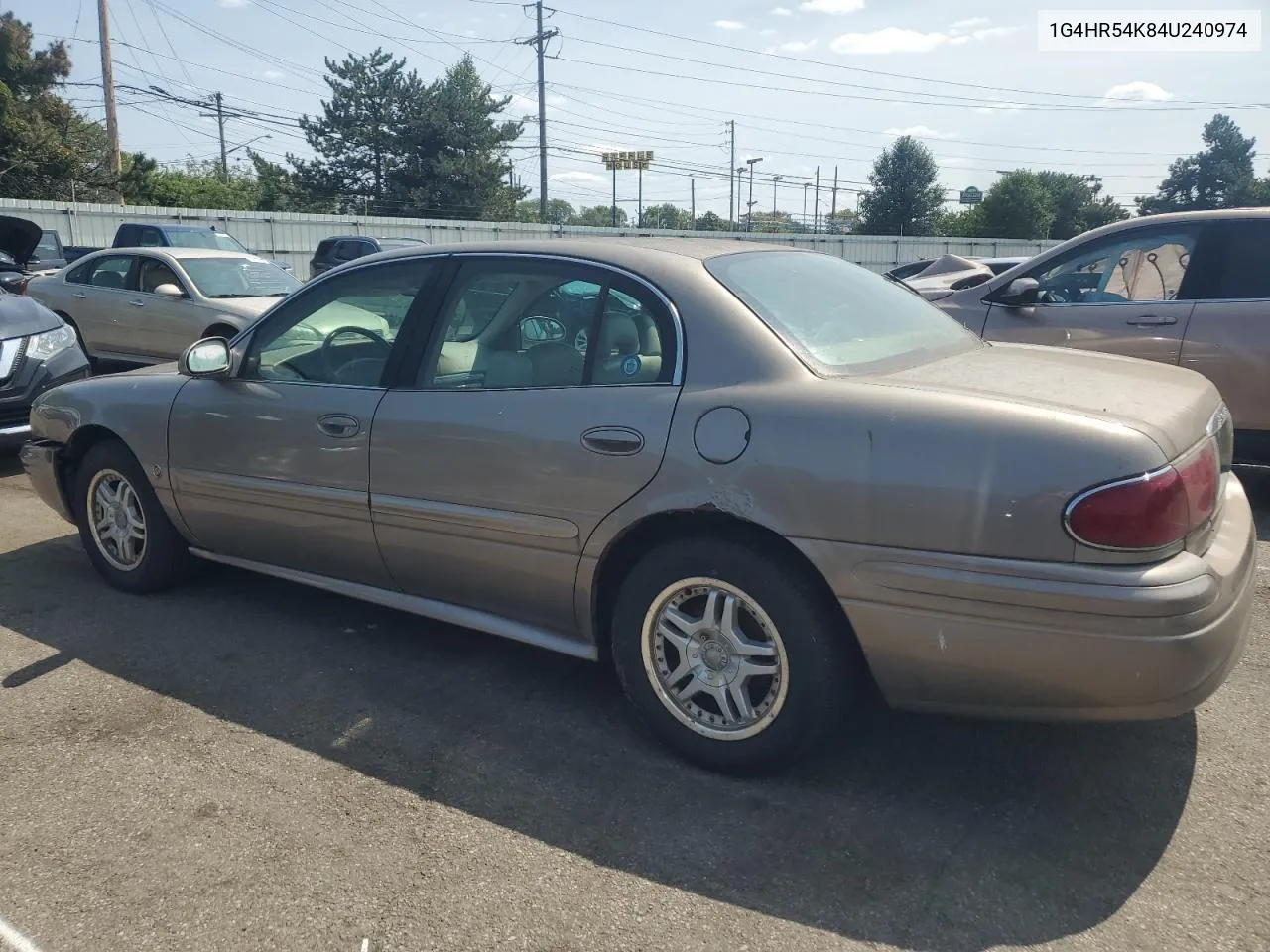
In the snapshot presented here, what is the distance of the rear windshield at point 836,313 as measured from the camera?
313 centimetres

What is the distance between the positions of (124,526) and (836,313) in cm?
328

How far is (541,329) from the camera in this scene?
3.49 m

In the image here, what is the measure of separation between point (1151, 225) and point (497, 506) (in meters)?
4.77

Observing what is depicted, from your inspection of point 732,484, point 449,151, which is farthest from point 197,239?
point 449,151

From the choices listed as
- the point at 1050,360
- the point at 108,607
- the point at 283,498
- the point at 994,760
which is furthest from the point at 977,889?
the point at 108,607

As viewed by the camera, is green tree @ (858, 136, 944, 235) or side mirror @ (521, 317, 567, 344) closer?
side mirror @ (521, 317, 567, 344)

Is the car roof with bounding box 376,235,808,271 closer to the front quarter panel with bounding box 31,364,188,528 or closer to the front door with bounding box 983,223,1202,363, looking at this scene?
the front quarter panel with bounding box 31,364,188,528

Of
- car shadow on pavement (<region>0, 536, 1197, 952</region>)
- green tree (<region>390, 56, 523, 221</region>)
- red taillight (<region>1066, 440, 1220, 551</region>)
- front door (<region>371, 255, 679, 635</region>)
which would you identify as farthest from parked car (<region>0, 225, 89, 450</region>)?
green tree (<region>390, 56, 523, 221</region>)

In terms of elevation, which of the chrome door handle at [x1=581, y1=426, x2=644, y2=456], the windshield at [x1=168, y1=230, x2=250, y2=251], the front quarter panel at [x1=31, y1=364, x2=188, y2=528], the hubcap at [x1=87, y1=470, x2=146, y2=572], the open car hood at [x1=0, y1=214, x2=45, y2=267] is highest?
the windshield at [x1=168, y1=230, x2=250, y2=251]

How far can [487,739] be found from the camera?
11.0 ft

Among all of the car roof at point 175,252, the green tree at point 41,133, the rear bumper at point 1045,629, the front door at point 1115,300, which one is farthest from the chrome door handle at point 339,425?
the green tree at point 41,133

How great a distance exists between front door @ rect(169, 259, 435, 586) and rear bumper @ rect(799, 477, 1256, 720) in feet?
5.98

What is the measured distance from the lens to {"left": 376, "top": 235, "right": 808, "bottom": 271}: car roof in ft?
11.1

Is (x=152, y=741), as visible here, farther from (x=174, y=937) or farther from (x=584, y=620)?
(x=584, y=620)
